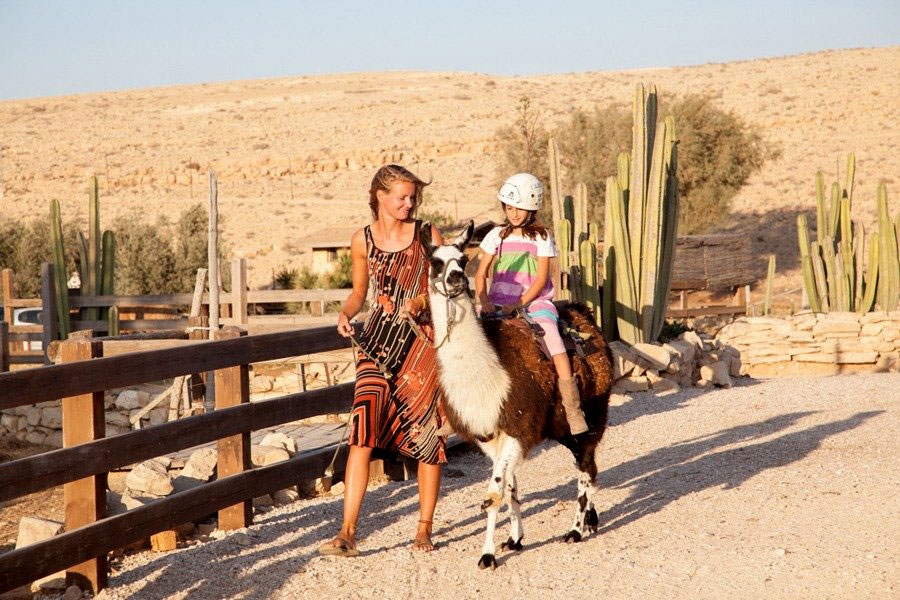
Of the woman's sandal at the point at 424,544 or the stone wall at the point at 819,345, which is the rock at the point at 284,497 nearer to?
the woman's sandal at the point at 424,544

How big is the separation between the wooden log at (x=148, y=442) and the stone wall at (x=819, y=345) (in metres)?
10.3

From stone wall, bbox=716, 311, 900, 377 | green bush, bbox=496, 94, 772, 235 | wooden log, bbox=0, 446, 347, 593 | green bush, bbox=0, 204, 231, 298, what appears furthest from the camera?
green bush, bbox=496, 94, 772, 235

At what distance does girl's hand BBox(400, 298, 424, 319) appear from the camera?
18.7ft

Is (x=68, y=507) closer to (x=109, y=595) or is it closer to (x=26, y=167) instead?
(x=109, y=595)

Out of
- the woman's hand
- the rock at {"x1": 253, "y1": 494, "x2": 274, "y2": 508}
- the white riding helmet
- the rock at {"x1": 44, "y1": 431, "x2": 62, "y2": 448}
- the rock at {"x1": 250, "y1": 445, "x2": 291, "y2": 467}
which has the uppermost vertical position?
the white riding helmet

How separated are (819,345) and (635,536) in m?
11.2

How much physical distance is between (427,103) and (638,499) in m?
71.4

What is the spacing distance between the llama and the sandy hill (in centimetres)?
3164

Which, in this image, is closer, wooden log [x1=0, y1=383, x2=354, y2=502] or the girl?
wooden log [x1=0, y1=383, x2=354, y2=502]

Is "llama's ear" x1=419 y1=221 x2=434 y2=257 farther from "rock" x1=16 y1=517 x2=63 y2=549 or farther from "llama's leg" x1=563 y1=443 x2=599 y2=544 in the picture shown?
"rock" x1=16 y1=517 x2=63 y2=549

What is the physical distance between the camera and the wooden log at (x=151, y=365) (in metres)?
4.99

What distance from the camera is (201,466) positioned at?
7668mm

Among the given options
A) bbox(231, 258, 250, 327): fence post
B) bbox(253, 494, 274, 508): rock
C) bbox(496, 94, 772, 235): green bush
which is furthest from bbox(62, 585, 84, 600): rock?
bbox(496, 94, 772, 235): green bush

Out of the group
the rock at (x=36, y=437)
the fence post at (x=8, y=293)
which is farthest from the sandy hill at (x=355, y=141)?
the rock at (x=36, y=437)
